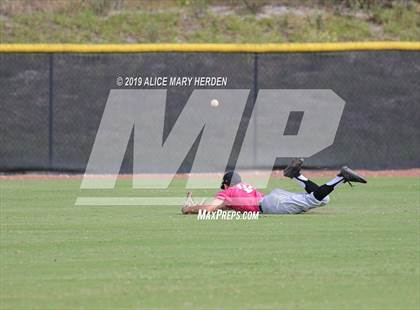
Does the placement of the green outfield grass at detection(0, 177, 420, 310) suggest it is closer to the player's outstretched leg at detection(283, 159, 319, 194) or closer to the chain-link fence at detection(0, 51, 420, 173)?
the player's outstretched leg at detection(283, 159, 319, 194)

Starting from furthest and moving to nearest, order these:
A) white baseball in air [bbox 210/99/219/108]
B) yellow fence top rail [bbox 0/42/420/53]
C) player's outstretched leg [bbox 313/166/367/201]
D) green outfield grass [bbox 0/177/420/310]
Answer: white baseball in air [bbox 210/99/219/108], yellow fence top rail [bbox 0/42/420/53], player's outstretched leg [bbox 313/166/367/201], green outfield grass [bbox 0/177/420/310]

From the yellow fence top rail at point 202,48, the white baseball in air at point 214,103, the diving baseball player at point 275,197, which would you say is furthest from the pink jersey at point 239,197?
the yellow fence top rail at point 202,48

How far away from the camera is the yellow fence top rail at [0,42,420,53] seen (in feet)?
80.3

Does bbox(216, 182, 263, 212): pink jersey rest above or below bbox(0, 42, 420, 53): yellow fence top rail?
above

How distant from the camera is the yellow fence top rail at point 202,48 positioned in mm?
24484

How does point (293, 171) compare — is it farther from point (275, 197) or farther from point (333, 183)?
point (333, 183)

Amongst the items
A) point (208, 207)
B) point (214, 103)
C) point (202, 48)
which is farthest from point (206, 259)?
point (202, 48)

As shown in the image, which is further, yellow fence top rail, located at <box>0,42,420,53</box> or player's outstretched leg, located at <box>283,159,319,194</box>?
yellow fence top rail, located at <box>0,42,420,53</box>

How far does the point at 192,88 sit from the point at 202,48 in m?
0.94

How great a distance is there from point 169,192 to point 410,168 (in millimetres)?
7323

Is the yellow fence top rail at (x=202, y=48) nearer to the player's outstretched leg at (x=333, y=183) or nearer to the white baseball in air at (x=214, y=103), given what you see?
the white baseball in air at (x=214, y=103)

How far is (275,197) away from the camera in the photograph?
1576 cm

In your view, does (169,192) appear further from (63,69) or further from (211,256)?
(211,256)

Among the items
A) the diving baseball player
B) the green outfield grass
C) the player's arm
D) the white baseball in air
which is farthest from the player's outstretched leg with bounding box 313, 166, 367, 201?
the white baseball in air
